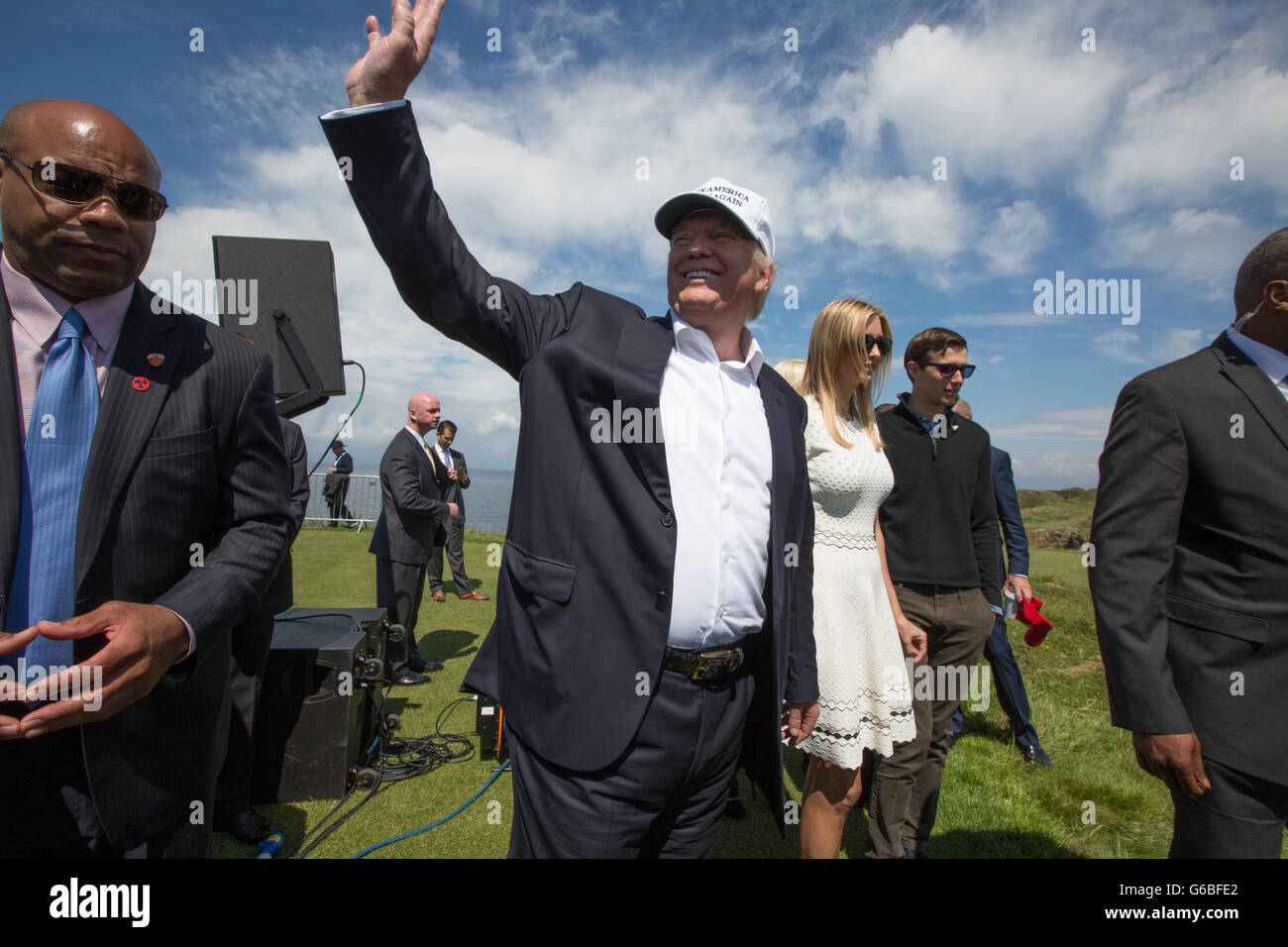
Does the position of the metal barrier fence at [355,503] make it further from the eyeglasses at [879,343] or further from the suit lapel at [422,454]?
the eyeglasses at [879,343]

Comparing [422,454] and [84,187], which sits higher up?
[84,187]

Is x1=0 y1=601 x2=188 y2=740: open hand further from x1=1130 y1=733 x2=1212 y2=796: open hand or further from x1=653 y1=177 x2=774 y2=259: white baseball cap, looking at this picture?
x1=1130 y1=733 x2=1212 y2=796: open hand

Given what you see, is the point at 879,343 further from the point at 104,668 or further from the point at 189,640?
the point at 104,668

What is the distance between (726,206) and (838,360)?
4.71 ft

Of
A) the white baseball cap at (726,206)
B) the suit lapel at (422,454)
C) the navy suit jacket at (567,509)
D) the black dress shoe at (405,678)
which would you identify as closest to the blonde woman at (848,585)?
the white baseball cap at (726,206)

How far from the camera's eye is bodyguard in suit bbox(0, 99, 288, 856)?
1.39m

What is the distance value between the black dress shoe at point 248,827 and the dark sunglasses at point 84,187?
306cm

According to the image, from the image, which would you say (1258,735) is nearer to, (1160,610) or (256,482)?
(1160,610)

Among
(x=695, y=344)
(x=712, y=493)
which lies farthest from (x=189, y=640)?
(x=695, y=344)

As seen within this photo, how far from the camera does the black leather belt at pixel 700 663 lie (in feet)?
5.52

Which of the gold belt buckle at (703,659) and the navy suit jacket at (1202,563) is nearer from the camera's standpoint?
the gold belt buckle at (703,659)

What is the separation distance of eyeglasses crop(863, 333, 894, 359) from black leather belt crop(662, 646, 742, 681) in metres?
1.87

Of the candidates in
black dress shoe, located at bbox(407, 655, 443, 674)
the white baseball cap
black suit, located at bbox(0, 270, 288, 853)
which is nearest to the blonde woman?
the white baseball cap

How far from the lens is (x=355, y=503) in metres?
22.3
